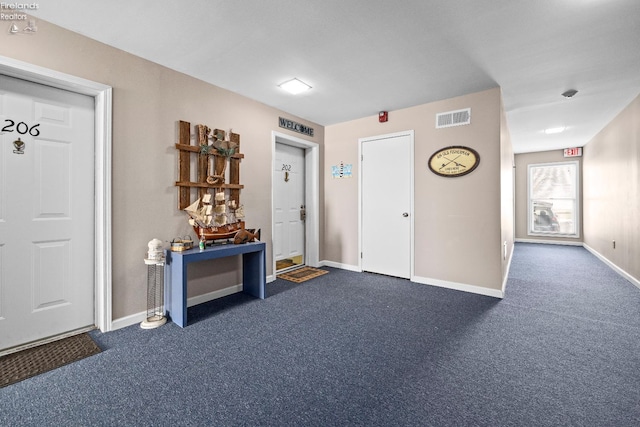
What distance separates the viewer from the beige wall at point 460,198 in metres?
3.28

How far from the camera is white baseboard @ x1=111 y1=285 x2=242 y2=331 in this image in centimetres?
241

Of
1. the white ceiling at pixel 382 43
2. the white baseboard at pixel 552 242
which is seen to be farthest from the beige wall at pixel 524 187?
the white ceiling at pixel 382 43

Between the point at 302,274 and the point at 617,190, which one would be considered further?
the point at 617,190

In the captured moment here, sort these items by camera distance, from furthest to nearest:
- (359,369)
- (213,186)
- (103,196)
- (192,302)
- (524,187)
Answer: (524,187) → (213,186) → (192,302) → (103,196) → (359,369)

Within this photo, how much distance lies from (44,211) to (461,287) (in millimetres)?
4279

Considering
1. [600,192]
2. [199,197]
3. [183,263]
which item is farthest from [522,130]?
[183,263]

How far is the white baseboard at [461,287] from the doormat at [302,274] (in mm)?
1419

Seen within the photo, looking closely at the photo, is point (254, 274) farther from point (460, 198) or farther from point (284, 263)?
point (460, 198)

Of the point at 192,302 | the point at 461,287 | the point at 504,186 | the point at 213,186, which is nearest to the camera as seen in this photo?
the point at 192,302

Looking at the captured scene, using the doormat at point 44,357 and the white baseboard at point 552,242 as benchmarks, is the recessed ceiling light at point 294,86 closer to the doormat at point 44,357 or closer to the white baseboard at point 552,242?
the doormat at point 44,357

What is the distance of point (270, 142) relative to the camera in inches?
149

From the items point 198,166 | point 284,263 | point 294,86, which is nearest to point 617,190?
point 294,86

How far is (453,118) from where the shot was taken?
139 inches

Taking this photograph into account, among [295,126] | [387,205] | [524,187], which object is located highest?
[295,126]
